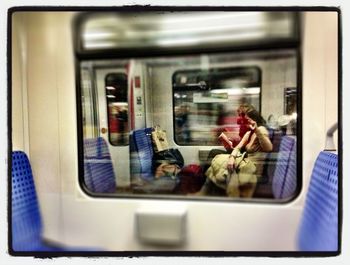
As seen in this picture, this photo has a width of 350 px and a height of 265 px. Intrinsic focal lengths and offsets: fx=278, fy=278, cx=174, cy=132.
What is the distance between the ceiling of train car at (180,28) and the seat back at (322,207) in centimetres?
61

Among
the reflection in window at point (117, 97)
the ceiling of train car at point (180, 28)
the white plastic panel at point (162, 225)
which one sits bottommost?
the white plastic panel at point (162, 225)

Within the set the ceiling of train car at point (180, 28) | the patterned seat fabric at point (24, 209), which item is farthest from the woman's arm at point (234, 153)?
the patterned seat fabric at point (24, 209)

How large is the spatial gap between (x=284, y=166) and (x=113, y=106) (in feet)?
2.76

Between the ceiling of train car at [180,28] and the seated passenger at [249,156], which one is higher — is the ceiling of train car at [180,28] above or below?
above

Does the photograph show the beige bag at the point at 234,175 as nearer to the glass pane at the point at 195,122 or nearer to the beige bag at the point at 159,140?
the glass pane at the point at 195,122

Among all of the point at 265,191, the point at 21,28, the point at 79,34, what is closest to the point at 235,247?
the point at 265,191

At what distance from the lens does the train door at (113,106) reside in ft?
4.30

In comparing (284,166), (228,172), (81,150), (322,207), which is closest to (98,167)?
(81,150)

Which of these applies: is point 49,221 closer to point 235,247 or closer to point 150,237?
point 150,237

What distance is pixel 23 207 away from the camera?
4.34ft

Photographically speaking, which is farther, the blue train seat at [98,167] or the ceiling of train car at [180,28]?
the blue train seat at [98,167]

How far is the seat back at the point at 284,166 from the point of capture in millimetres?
1267

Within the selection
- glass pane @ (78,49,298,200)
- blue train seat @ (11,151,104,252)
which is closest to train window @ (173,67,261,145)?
glass pane @ (78,49,298,200)

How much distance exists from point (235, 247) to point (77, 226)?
0.77 m
